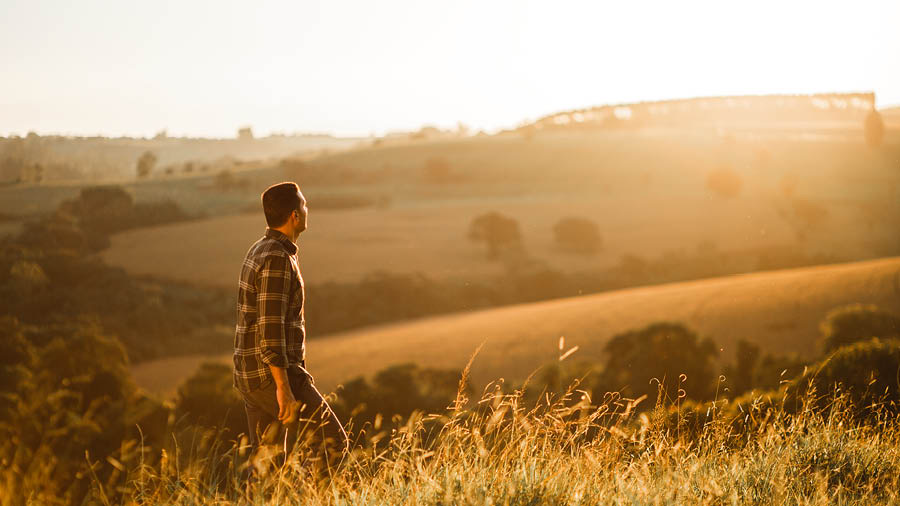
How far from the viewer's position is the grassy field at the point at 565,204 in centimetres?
5581

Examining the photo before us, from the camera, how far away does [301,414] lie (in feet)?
13.6

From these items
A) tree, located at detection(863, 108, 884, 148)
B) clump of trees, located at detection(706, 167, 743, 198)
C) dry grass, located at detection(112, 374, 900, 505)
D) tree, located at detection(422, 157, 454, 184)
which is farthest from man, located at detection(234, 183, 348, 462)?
tree, located at detection(863, 108, 884, 148)

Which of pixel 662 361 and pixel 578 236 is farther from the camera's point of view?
pixel 578 236

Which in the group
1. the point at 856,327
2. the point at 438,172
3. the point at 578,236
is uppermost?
the point at 438,172

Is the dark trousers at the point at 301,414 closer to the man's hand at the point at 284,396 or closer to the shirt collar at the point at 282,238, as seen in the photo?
the man's hand at the point at 284,396

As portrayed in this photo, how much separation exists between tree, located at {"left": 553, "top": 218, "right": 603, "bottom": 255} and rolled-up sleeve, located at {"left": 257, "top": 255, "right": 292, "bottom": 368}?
55.4 m

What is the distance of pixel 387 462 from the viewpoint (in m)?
3.90

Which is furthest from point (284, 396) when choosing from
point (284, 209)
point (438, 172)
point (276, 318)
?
point (438, 172)

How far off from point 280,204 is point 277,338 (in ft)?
2.14

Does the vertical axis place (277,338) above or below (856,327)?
above

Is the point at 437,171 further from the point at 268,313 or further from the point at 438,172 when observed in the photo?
the point at 268,313

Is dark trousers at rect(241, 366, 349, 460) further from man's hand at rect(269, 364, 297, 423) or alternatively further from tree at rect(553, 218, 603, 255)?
tree at rect(553, 218, 603, 255)

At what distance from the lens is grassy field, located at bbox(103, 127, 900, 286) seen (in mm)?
55812

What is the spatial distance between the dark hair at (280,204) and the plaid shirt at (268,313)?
0.06 m
